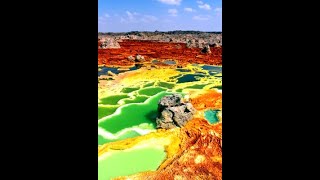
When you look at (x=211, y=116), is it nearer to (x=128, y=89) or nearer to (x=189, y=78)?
(x=128, y=89)

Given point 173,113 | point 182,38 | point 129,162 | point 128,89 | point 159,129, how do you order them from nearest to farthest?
1. point 129,162
2. point 159,129
3. point 173,113
4. point 128,89
5. point 182,38

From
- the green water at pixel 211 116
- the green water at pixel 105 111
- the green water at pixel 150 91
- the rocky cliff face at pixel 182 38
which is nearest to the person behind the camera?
the green water at pixel 211 116

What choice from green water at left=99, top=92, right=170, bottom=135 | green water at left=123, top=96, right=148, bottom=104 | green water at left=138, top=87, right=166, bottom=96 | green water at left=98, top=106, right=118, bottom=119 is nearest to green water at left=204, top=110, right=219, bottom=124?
green water at left=99, top=92, right=170, bottom=135

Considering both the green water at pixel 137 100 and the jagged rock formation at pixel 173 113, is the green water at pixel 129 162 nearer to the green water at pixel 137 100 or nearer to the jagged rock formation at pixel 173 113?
the jagged rock formation at pixel 173 113

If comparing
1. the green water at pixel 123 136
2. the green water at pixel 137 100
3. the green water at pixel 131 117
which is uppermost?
the green water at pixel 137 100

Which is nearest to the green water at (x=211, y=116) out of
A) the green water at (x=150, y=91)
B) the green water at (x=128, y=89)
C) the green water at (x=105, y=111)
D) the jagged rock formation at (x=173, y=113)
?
the jagged rock formation at (x=173, y=113)

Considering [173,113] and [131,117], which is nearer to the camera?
[173,113]

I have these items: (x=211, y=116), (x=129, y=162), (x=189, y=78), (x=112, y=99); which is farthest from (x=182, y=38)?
(x=129, y=162)
